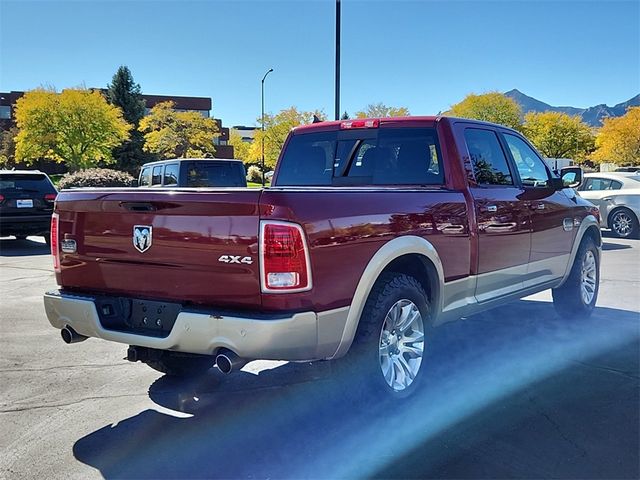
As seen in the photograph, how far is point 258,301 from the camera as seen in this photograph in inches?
119

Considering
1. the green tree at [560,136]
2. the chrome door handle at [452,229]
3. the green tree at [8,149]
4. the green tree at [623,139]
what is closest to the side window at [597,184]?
the chrome door handle at [452,229]

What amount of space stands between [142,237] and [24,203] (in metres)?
9.86

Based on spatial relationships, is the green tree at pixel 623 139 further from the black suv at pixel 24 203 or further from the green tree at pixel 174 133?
the black suv at pixel 24 203

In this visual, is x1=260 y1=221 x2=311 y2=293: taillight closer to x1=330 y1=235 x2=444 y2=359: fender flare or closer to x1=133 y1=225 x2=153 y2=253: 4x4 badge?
x1=330 y1=235 x2=444 y2=359: fender flare

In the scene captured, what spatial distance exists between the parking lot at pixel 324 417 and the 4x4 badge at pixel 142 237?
3.77 feet

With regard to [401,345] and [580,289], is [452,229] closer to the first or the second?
[401,345]

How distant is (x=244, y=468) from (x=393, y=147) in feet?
9.41

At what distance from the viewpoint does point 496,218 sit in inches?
182

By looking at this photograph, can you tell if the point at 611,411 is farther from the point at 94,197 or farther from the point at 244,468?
the point at 94,197

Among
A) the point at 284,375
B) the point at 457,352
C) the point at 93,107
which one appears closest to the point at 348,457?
the point at 284,375

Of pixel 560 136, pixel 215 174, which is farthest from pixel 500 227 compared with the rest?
pixel 560 136

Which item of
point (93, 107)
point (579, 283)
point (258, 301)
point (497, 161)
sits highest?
point (93, 107)

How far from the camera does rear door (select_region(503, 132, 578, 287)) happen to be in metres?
5.19

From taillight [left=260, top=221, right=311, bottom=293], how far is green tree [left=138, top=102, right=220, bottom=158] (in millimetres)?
46701
